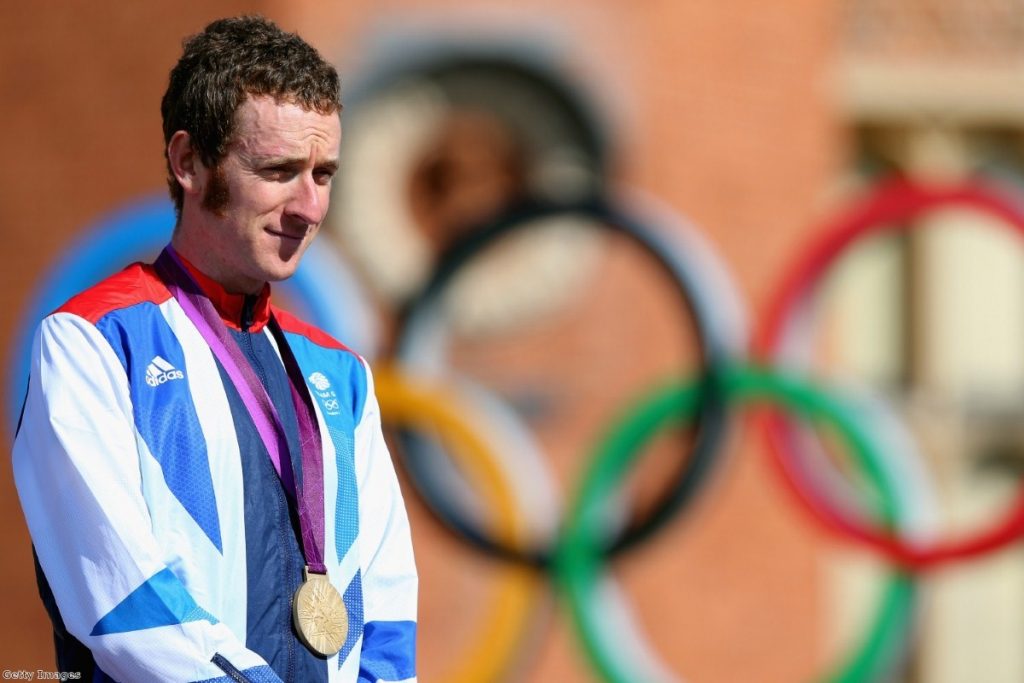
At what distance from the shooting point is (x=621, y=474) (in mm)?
8203

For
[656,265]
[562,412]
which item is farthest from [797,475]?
[562,412]

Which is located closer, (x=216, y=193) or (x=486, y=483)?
(x=216, y=193)

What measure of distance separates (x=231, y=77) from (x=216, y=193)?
0.15m

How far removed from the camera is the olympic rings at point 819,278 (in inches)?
311

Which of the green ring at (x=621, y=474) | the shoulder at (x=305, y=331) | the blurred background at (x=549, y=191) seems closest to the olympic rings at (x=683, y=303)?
the green ring at (x=621, y=474)

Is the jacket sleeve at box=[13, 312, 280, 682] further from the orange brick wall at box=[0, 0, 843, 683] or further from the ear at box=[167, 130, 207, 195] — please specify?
the orange brick wall at box=[0, 0, 843, 683]

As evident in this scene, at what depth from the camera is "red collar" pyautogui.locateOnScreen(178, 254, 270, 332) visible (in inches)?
83.4

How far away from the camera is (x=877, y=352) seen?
14.3 metres

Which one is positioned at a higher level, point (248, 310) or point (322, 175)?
point (322, 175)

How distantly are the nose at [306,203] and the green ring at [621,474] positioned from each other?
5.85 m

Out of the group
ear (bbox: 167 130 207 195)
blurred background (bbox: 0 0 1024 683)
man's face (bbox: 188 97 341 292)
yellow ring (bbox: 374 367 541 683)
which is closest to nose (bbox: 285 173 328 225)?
man's face (bbox: 188 97 341 292)

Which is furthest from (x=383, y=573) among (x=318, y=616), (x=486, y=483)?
(x=486, y=483)

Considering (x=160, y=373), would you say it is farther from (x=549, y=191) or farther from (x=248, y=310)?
(x=549, y=191)

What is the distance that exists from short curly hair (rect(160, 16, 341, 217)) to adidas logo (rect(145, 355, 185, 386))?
0.80 ft
